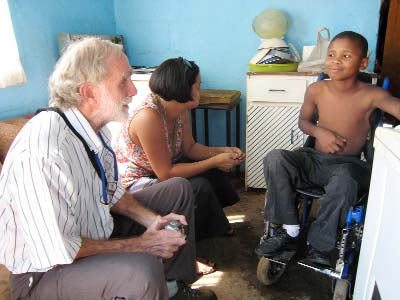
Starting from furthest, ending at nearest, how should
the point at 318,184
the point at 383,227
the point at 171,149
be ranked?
the point at 171,149
the point at 318,184
the point at 383,227

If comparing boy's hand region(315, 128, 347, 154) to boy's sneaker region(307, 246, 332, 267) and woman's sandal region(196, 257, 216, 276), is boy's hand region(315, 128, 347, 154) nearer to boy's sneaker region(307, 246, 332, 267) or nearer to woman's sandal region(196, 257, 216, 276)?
boy's sneaker region(307, 246, 332, 267)

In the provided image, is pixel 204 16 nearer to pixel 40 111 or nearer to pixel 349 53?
pixel 349 53

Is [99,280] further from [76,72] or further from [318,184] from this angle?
[318,184]

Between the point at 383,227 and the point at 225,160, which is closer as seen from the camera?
the point at 383,227

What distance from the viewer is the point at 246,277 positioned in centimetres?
175

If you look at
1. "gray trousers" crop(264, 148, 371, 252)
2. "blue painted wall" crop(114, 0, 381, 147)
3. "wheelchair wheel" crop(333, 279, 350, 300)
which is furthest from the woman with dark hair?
"blue painted wall" crop(114, 0, 381, 147)

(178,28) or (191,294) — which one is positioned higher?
(178,28)

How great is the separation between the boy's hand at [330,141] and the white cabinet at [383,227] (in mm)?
632

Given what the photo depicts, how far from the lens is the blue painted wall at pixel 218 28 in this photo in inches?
98.7

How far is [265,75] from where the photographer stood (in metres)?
2.35

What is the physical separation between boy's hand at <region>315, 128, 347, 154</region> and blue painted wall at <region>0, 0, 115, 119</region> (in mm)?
1808

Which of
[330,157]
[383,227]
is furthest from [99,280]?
[330,157]

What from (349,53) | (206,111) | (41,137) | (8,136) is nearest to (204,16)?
(206,111)

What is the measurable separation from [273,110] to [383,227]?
1.63 metres
